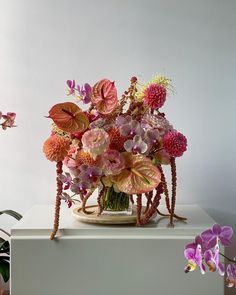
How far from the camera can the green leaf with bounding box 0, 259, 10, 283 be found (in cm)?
165

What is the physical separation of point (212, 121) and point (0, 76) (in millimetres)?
859

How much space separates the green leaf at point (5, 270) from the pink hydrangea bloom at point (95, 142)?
61cm

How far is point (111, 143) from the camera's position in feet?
4.47

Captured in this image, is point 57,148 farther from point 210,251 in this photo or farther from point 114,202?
point 210,251

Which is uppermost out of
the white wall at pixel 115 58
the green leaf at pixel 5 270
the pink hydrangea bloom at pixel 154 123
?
the white wall at pixel 115 58

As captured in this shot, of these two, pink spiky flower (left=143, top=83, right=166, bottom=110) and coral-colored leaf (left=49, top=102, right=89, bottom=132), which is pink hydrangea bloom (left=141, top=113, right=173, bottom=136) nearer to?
pink spiky flower (left=143, top=83, right=166, bottom=110)

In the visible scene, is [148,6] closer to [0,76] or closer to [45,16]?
[45,16]

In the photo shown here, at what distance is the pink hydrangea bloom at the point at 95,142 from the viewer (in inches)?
51.3

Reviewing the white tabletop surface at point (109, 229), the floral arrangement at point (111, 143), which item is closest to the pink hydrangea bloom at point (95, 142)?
the floral arrangement at point (111, 143)

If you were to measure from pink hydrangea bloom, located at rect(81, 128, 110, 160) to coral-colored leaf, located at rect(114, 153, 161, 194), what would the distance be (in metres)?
0.09

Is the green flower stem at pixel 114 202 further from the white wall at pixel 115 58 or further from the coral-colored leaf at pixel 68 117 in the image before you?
the white wall at pixel 115 58

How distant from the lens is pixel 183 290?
1.41 m

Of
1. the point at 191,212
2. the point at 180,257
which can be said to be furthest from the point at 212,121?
the point at 180,257

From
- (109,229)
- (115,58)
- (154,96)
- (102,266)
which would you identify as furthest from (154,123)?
(115,58)
